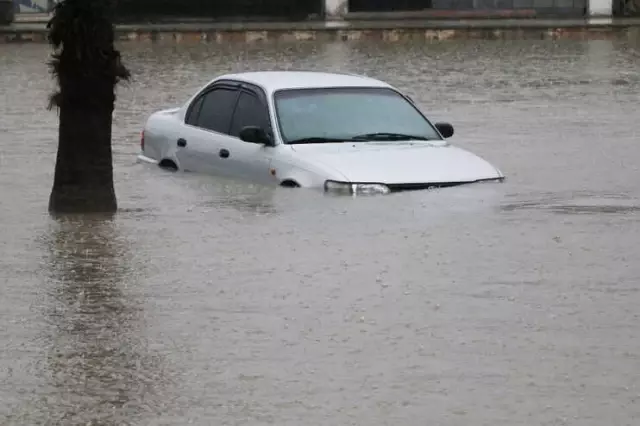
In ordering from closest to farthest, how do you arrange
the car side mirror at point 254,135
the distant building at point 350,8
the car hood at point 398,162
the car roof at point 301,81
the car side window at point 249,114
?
the car hood at point 398,162, the car side mirror at point 254,135, the car side window at point 249,114, the car roof at point 301,81, the distant building at point 350,8

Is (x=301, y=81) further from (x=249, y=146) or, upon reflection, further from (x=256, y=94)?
(x=249, y=146)

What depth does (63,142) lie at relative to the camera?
1285cm

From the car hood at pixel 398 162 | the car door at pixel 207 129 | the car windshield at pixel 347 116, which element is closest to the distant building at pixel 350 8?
the car door at pixel 207 129

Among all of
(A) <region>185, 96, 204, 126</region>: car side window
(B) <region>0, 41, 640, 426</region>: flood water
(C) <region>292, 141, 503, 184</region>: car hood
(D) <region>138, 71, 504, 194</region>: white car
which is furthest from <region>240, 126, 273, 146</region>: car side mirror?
(A) <region>185, 96, 204, 126</region>: car side window

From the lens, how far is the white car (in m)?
13.0

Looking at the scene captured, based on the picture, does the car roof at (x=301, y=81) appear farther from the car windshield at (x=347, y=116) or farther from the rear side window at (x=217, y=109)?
the rear side window at (x=217, y=109)

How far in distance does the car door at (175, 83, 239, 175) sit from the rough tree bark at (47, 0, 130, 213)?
154cm

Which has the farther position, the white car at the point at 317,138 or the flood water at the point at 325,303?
the white car at the point at 317,138

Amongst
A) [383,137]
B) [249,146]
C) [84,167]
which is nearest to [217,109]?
[249,146]

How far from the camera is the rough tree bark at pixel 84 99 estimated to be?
12.4 m

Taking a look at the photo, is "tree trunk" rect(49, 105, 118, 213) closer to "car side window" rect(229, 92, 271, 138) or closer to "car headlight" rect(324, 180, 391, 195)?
"car side window" rect(229, 92, 271, 138)

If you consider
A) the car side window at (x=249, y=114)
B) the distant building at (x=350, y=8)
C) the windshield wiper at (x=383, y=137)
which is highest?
the car side window at (x=249, y=114)

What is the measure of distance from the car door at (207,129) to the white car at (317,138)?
0.01 m

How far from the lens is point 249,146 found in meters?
13.9
